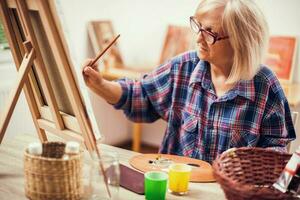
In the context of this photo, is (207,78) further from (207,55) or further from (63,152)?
(63,152)

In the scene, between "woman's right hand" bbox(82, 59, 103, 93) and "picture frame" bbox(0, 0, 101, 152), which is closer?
"picture frame" bbox(0, 0, 101, 152)

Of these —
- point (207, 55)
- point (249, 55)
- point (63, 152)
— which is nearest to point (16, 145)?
point (63, 152)

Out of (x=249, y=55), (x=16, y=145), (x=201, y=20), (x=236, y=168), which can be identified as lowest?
(x=236, y=168)

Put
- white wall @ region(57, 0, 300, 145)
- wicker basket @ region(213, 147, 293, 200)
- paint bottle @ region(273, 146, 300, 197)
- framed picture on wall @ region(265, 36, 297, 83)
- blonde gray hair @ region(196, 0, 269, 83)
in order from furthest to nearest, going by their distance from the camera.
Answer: white wall @ region(57, 0, 300, 145), framed picture on wall @ region(265, 36, 297, 83), blonde gray hair @ region(196, 0, 269, 83), wicker basket @ region(213, 147, 293, 200), paint bottle @ region(273, 146, 300, 197)

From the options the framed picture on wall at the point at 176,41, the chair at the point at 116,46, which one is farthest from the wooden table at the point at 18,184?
the framed picture on wall at the point at 176,41

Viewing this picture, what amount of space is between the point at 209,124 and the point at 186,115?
0.12 m

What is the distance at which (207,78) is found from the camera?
6.53ft

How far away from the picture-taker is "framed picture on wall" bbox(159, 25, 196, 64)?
3.78 m

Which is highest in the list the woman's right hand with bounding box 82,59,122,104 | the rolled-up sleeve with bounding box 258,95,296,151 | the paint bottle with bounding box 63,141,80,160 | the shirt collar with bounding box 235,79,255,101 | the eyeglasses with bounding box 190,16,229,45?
the eyeglasses with bounding box 190,16,229,45

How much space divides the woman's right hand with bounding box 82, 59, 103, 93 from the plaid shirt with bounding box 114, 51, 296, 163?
161 mm

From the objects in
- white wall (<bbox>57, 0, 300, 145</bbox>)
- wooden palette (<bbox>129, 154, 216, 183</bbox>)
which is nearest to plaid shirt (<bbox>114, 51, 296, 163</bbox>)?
wooden palette (<bbox>129, 154, 216, 183</bbox>)

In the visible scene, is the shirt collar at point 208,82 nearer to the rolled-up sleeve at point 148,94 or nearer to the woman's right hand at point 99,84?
the rolled-up sleeve at point 148,94

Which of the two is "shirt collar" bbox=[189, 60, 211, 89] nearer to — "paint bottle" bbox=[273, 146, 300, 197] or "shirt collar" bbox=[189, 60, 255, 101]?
"shirt collar" bbox=[189, 60, 255, 101]

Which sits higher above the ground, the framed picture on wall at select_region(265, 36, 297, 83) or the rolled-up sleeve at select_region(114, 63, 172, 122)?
the rolled-up sleeve at select_region(114, 63, 172, 122)
